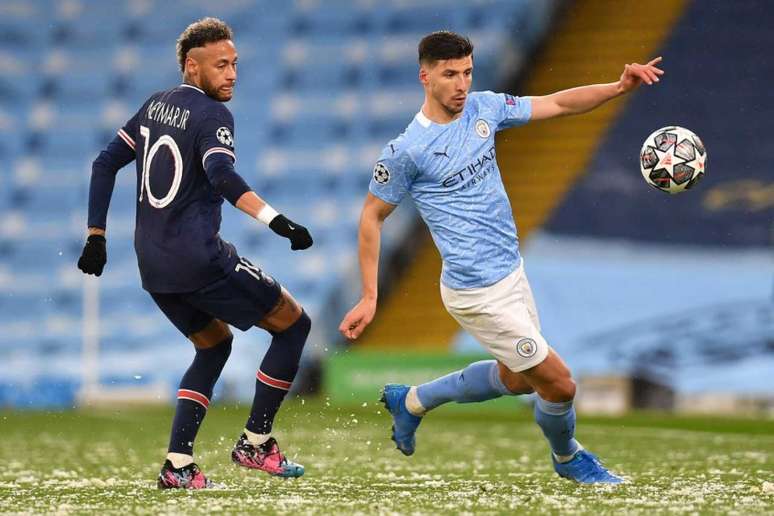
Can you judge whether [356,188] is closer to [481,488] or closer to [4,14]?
[4,14]

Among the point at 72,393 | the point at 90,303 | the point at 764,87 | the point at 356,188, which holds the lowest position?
the point at 72,393

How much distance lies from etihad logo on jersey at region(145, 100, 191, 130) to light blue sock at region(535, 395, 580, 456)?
1.90 meters

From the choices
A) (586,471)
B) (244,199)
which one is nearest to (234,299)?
(244,199)

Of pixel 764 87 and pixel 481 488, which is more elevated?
pixel 764 87

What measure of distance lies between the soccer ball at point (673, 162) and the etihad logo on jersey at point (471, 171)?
0.90 meters

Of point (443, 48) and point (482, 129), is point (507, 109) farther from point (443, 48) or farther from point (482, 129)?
point (443, 48)

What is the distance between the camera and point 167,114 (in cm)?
564

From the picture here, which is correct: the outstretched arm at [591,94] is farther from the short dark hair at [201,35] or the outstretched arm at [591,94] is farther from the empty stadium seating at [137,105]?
the empty stadium seating at [137,105]

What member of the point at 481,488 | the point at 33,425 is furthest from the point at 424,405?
the point at 33,425

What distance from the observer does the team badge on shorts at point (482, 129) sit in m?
5.66

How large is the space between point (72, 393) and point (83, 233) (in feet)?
8.72

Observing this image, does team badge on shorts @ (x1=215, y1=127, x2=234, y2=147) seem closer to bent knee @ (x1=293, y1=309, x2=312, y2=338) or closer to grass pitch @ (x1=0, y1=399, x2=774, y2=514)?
bent knee @ (x1=293, y1=309, x2=312, y2=338)

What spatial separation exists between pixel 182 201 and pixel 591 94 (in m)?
1.77

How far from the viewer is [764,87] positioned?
16406 millimetres
